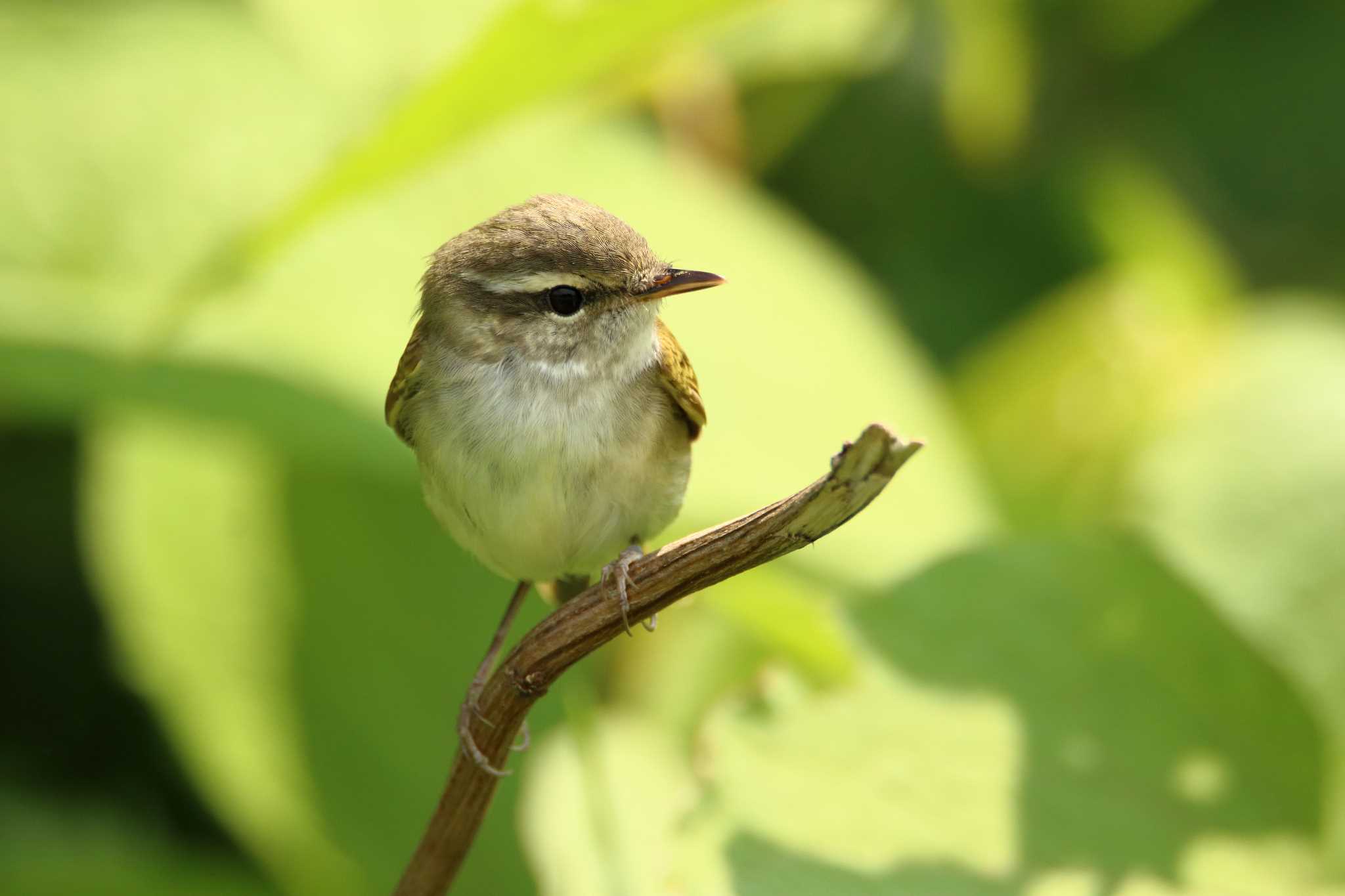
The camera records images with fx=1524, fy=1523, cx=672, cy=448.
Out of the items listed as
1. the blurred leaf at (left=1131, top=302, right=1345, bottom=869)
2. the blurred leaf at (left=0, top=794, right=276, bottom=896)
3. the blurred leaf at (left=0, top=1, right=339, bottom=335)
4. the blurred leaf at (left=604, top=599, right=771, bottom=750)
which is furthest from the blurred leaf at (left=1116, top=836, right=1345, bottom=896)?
the blurred leaf at (left=0, top=1, right=339, bottom=335)

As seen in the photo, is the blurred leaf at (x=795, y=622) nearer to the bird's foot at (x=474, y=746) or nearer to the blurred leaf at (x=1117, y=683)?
the blurred leaf at (x=1117, y=683)

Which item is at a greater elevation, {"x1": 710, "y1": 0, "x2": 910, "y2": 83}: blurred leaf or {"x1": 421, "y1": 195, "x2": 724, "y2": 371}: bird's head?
{"x1": 710, "y1": 0, "x2": 910, "y2": 83}: blurred leaf

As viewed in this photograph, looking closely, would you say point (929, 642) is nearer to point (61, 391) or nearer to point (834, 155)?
point (61, 391)

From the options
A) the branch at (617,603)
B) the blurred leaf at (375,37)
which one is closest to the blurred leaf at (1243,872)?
the branch at (617,603)

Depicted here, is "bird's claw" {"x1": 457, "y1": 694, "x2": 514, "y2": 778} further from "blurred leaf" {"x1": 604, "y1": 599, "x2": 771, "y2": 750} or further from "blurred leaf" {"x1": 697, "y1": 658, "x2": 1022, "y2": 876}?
"blurred leaf" {"x1": 604, "y1": 599, "x2": 771, "y2": 750}

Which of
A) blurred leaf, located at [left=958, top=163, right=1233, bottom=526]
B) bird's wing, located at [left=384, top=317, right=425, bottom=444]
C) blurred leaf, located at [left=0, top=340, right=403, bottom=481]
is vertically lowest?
bird's wing, located at [left=384, top=317, right=425, bottom=444]

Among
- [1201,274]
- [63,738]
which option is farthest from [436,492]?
[1201,274]

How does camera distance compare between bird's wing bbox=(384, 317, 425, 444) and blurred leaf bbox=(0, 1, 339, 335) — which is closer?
bird's wing bbox=(384, 317, 425, 444)

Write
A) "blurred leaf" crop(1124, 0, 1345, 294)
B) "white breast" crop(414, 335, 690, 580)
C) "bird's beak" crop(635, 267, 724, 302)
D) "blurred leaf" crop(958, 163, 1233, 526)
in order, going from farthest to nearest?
"blurred leaf" crop(1124, 0, 1345, 294), "blurred leaf" crop(958, 163, 1233, 526), "white breast" crop(414, 335, 690, 580), "bird's beak" crop(635, 267, 724, 302)
